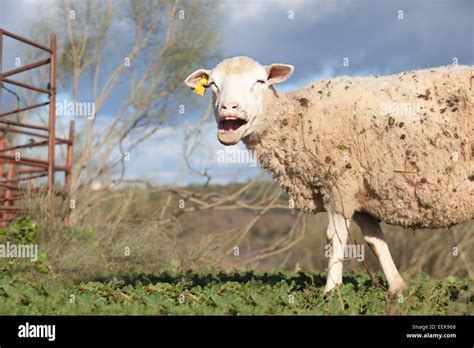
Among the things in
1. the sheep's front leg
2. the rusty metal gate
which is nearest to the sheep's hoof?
the sheep's front leg

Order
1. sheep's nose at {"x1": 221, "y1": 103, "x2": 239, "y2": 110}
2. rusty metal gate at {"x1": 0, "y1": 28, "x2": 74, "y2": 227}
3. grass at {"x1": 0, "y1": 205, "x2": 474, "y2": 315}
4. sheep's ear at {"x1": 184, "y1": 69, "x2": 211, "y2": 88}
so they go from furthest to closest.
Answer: rusty metal gate at {"x1": 0, "y1": 28, "x2": 74, "y2": 227}, sheep's ear at {"x1": 184, "y1": 69, "x2": 211, "y2": 88}, sheep's nose at {"x1": 221, "y1": 103, "x2": 239, "y2": 110}, grass at {"x1": 0, "y1": 205, "x2": 474, "y2": 315}

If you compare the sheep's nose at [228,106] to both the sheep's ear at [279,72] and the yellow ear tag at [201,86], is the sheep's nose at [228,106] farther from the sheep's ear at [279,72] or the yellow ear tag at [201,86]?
the yellow ear tag at [201,86]

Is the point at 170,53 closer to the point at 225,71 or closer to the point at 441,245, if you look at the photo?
the point at 441,245

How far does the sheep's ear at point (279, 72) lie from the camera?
6562mm

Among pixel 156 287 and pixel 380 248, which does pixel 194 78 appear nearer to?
pixel 156 287

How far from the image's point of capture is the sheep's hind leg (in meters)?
6.66

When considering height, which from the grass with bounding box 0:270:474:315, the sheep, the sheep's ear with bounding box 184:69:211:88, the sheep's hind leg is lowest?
the grass with bounding box 0:270:474:315

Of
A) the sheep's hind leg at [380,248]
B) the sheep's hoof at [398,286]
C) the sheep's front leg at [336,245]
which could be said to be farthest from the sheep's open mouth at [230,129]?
the sheep's hoof at [398,286]

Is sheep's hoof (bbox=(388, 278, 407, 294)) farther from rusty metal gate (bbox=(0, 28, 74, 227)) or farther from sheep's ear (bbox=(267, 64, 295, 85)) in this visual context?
rusty metal gate (bbox=(0, 28, 74, 227))

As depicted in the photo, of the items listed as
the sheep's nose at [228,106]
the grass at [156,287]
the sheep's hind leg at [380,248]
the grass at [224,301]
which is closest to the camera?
the grass at [224,301]

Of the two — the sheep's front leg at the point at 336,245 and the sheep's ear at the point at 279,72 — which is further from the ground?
the sheep's ear at the point at 279,72

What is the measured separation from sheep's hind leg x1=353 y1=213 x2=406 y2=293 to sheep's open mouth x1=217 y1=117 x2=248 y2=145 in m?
1.74
